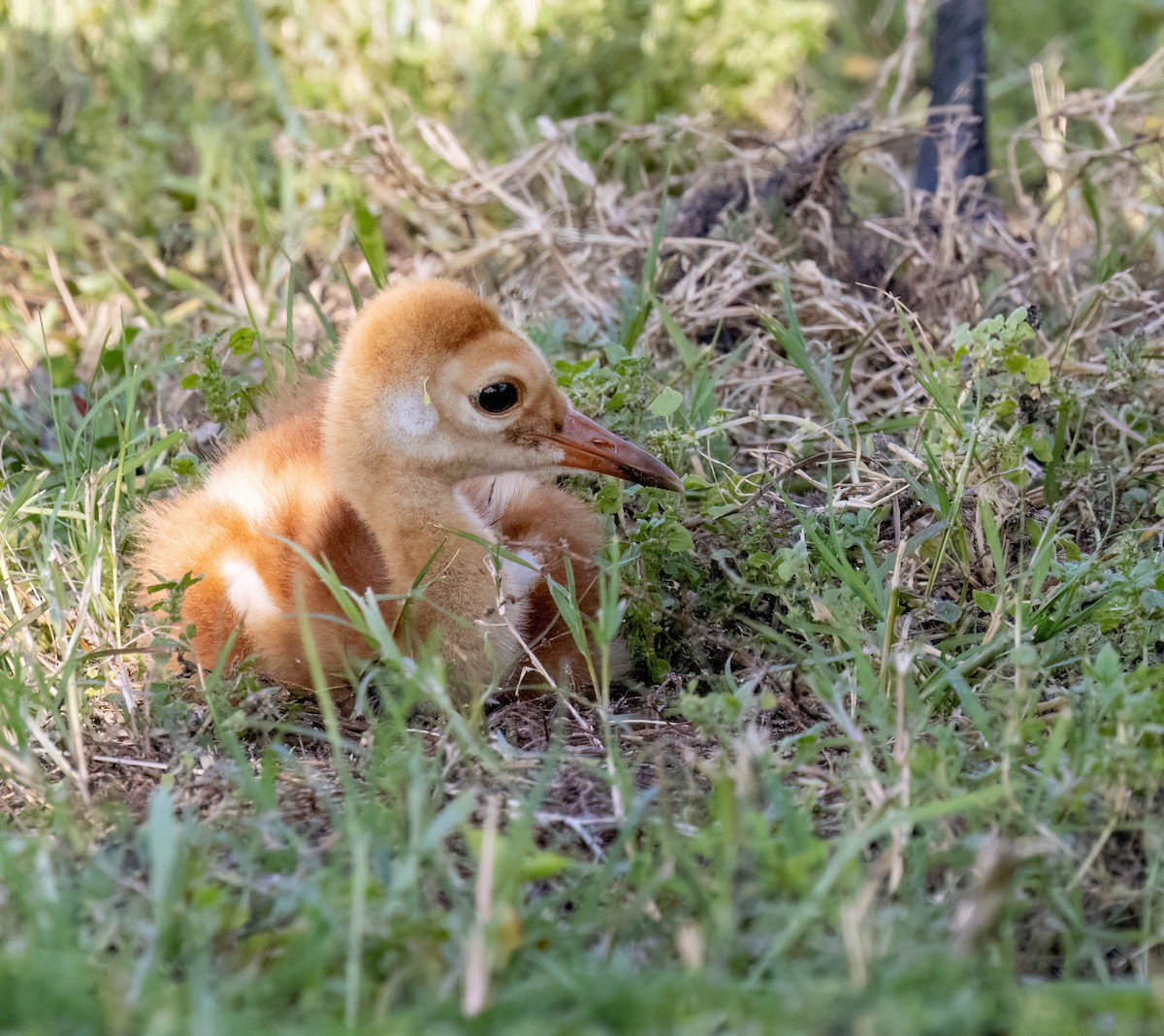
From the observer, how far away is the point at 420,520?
8.77 ft

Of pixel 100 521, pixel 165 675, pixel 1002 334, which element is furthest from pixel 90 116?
pixel 1002 334

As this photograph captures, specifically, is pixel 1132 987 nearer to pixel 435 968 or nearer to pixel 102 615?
pixel 435 968

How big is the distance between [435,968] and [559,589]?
1026mm

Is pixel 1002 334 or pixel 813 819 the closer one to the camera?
pixel 813 819

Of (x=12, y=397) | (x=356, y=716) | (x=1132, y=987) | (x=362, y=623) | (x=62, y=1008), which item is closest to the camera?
(x=62, y=1008)

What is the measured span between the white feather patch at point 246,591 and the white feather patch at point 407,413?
43 cm

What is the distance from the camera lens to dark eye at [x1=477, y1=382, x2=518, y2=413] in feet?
8.65

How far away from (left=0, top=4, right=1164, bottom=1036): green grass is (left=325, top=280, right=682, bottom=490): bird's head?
0.62 ft

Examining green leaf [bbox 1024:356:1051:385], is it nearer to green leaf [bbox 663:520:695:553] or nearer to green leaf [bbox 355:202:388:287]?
green leaf [bbox 663:520:695:553]

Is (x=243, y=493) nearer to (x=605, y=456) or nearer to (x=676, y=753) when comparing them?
(x=605, y=456)

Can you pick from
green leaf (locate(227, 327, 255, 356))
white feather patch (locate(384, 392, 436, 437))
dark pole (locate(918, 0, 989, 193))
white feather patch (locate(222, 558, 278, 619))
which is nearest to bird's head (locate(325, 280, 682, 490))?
white feather patch (locate(384, 392, 436, 437))

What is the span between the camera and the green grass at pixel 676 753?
156 cm

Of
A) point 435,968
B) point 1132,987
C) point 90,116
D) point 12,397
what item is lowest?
point 1132,987

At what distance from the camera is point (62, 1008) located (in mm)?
1448
